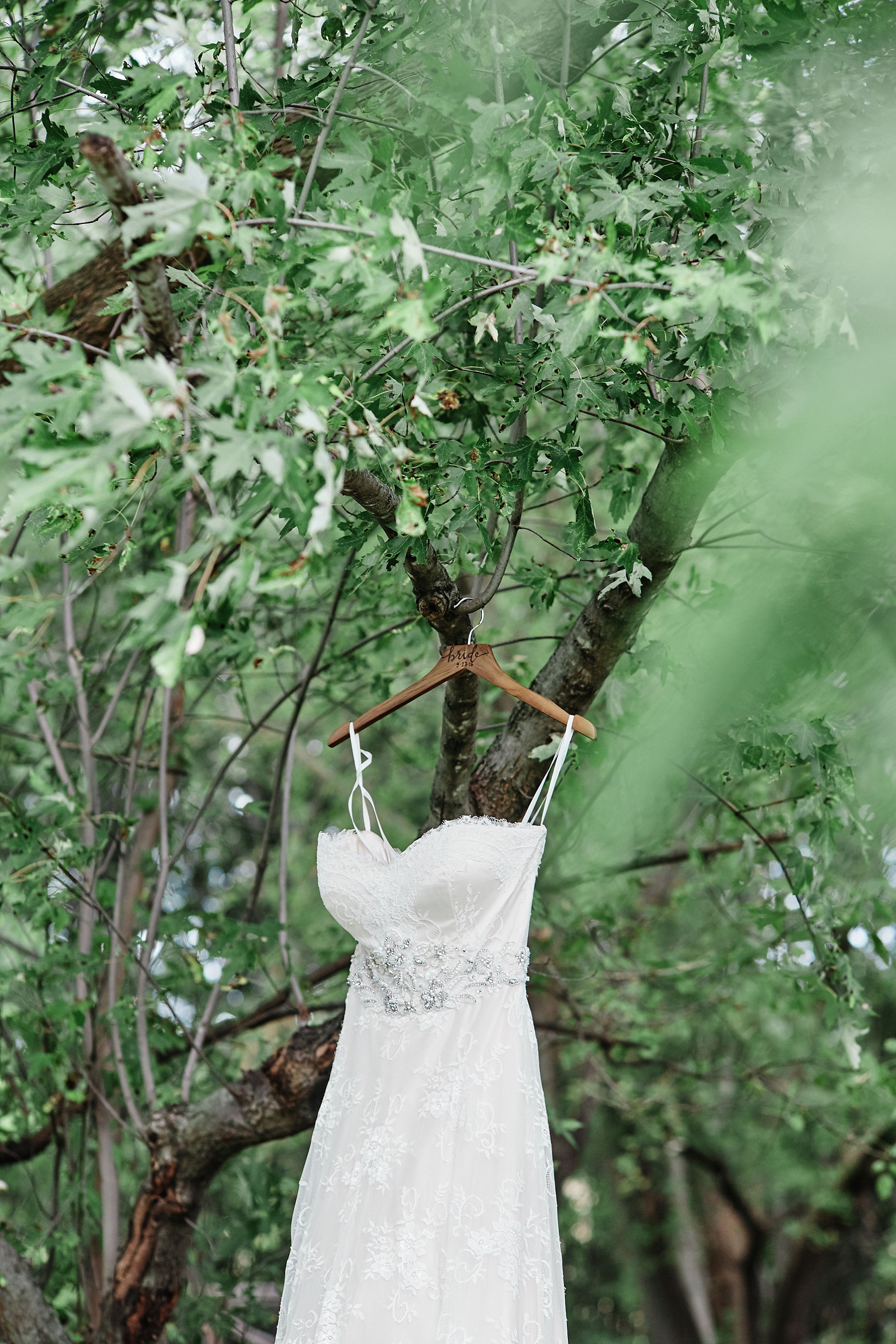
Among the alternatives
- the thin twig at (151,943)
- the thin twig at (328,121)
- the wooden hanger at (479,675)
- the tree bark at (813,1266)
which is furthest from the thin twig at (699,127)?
the tree bark at (813,1266)

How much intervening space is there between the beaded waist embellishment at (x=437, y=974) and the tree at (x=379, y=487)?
264mm

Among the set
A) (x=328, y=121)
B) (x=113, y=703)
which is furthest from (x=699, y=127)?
(x=113, y=703)

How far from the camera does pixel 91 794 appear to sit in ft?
8.52

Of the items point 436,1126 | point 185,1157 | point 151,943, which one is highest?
point 151,943

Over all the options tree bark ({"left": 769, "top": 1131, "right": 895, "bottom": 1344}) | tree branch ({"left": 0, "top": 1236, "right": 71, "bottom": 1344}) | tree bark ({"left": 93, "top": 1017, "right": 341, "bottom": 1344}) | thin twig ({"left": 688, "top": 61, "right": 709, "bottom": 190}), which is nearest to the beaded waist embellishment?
tree bark ({"left": 93, "top": 1017, "right": 341, "bottom": 1344})

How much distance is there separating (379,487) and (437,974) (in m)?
0.78

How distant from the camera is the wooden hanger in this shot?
1634mm

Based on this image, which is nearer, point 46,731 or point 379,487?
point 379,487

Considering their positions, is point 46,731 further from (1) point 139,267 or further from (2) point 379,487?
(1) point 139,267

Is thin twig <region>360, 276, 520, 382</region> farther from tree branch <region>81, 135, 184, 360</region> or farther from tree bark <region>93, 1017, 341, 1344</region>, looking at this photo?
tree bark <region>93, 1017, 341, 1344</region>

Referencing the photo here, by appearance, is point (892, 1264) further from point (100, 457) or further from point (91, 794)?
point (100, 457)

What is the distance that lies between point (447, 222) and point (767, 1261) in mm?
7983

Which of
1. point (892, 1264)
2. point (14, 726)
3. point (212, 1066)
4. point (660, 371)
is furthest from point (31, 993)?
point (892, 1264)

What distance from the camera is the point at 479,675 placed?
169 cm
